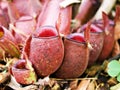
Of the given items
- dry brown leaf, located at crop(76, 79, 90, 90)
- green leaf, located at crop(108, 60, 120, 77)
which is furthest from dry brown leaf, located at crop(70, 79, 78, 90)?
green leaf, located at crop(108, 60, 120, 77)

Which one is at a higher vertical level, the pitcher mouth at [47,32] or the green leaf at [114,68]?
the pitcher mouth at [47,32]

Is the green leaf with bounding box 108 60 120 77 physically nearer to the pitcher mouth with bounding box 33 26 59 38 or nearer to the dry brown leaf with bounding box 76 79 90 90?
the dry brown leaf with bounding box 76 79 90 90

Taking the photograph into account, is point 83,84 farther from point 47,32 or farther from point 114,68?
point 47,32

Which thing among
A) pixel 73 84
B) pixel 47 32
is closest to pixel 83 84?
pixel 73 84

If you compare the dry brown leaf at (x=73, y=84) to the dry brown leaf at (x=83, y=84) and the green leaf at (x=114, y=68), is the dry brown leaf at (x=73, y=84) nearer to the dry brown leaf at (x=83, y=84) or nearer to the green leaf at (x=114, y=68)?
the dry brown leaf at (x=83, y=84)

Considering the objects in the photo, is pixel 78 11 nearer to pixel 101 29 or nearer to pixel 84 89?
pixel 101 29

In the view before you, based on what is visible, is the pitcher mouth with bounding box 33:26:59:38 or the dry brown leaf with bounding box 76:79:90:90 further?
the dry brown leaf with bounding box 76:79:90:90

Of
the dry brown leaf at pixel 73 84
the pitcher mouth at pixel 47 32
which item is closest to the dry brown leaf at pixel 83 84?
A: the dry brown leaf at pixel 73 84

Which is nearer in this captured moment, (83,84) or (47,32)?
(47,32)
